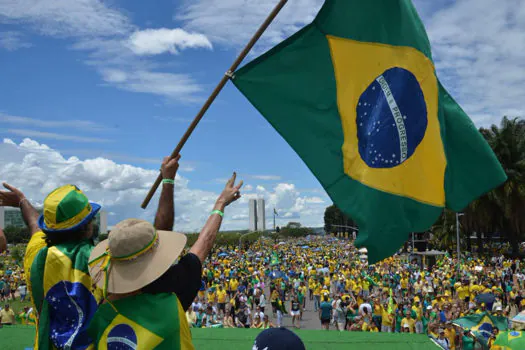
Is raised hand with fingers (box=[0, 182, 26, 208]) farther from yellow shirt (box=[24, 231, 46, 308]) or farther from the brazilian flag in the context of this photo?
the brazilian flag

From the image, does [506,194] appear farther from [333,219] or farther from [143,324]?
[333,219]

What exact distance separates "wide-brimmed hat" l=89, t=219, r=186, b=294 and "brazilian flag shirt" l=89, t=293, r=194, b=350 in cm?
10

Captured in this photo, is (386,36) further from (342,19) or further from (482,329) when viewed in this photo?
(482,329)

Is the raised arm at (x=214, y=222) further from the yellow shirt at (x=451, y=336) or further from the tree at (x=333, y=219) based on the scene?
the tree at (x=333, y=219)

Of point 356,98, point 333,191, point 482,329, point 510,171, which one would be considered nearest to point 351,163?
point 333,191

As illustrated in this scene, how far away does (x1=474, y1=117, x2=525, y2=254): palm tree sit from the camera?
33.8 metres

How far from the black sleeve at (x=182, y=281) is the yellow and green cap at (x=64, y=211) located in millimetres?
761

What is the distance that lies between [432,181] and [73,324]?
311 cm

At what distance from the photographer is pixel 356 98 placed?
4.31 m

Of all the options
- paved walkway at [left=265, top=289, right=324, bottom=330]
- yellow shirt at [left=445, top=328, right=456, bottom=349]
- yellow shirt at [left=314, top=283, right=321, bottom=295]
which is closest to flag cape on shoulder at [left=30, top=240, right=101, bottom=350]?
yellow shirt at [left=445, top=328, right=456, bottom=349]

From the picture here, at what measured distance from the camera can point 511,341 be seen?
5.08 m

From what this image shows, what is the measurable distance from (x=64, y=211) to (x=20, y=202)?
0.72 meters

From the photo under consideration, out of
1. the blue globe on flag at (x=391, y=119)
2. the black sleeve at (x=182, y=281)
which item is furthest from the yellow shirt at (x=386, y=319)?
the black sleeve at (x=182, y=281)

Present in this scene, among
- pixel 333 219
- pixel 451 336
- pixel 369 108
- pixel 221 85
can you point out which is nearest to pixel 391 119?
pixel 369 108
